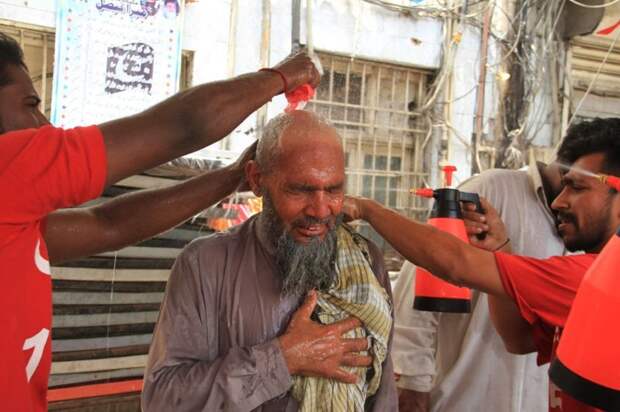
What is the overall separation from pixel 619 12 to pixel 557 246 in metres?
5.39

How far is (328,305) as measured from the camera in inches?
68.9

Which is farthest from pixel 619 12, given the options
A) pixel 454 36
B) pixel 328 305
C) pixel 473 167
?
pixel 328 305

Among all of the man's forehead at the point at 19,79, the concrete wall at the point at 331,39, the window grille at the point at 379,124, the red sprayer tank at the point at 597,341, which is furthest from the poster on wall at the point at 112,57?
the red sprayer tank at the point at 597,341

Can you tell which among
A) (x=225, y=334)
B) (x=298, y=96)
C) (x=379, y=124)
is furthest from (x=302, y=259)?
(x=379, y=124)

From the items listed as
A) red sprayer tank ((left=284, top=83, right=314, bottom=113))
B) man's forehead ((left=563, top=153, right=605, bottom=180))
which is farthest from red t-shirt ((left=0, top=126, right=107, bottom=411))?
man's forehead ((left=563, top=153, right=605, bottom=180))

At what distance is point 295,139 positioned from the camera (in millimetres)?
1828

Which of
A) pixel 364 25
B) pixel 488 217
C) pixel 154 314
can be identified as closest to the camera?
pixel 488 217

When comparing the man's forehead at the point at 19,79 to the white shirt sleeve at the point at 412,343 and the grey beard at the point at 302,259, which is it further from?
the white shirt sleeve at the point at 412,343

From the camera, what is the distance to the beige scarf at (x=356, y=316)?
167 centimetres

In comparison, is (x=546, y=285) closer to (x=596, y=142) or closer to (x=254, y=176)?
(x=596, y=142)

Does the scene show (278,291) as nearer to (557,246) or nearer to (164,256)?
(557,246)

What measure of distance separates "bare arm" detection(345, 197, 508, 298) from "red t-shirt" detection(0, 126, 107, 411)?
915 mm

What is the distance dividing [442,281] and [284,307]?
0.60m

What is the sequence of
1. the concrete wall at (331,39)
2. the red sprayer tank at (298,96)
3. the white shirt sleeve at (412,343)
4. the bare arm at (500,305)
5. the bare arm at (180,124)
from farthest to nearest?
the concrete wall at (331,39) → the white shirt sleeve at (412,343) → the bare arm at (500,305) → the red sprayer tank at (298,96) → the bare arm at (180,124)
